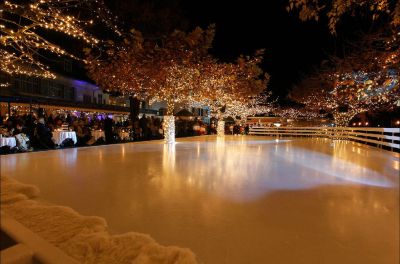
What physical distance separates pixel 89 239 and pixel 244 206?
72.6 inches

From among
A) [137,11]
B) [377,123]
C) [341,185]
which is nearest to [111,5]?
[137,11]

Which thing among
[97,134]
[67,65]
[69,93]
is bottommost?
[97,134]

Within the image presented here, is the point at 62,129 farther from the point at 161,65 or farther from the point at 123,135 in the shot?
the point at 161,65

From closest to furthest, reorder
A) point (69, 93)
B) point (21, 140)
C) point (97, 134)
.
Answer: point (21, 140)
point (97, 134)
point (69, 93)

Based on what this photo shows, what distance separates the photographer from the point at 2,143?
888 cm

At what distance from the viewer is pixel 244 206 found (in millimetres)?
3752

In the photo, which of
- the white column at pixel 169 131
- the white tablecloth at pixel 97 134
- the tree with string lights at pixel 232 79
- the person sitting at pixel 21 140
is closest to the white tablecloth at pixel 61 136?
the person sitting at pixel 21 140

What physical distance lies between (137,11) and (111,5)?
1333 mm

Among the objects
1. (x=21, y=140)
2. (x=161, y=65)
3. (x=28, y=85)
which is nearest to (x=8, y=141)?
(x=21, y=140)

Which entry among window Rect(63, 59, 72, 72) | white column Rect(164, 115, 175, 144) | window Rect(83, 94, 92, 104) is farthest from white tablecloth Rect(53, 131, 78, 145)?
window Rect(83, 94, 92, 104)

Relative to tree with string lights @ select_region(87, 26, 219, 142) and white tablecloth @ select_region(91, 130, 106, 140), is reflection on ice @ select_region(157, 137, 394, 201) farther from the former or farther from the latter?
white tablecloth @ select_region(91, 130, 106, 140)

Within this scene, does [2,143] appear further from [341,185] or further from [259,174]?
[341,185]

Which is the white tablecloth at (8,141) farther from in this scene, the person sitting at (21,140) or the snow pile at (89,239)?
the snow pile at (89,239)

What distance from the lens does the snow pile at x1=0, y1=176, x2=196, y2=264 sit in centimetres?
233
